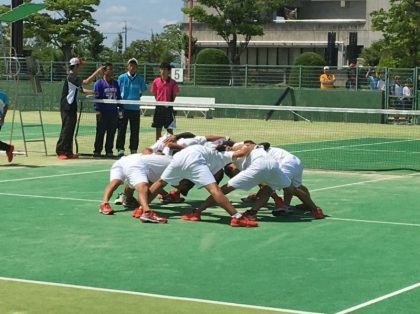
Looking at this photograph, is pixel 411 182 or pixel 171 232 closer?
pixel 171 232

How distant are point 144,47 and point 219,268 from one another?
87.6m

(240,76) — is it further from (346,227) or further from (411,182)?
(346,227)

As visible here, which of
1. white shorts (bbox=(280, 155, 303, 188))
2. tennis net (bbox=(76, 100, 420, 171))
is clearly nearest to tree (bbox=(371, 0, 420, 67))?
tennis net (bbox=(76, 100, 420, 171))

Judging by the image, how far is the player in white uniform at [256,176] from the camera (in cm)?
1157

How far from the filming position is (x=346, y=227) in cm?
1145

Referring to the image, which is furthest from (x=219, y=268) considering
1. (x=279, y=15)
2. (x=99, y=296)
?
(x=279, y=15)

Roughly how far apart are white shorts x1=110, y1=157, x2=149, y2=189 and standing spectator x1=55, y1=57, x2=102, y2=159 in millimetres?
7015

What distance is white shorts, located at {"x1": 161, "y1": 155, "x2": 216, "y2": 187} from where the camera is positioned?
1145 cm

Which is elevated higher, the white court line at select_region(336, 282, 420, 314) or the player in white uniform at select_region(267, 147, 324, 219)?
the player in white uniform at select_region(267, 147, 324, 219)

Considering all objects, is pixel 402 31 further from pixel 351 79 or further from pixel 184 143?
pixel 184 143

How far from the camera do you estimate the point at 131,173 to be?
12.0m

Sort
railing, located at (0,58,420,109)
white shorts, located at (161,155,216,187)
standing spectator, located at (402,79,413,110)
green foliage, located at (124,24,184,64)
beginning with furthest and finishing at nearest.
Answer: green foliage, located at (124,24,184,64)
railing, located at (0,58,420,109)
standing spectator, located at (402,79,413,110)
white shorts, located at (161,155,216,187)

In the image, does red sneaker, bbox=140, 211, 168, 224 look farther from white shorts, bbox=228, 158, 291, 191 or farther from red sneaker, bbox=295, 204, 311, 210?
red sneaker, bbox=295, 204, 311, 210

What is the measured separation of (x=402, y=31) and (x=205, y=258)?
41.9m
